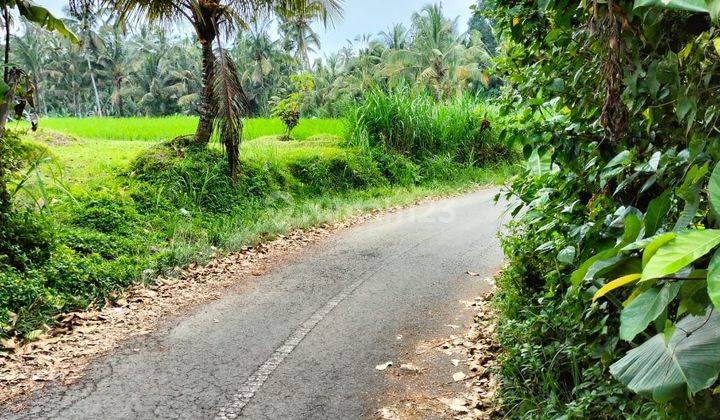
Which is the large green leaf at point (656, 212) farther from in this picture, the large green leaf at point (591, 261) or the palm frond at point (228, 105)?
the palm frond at point (228, 105)

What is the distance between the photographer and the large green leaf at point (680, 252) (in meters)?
0.77

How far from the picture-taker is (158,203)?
833 centimetres

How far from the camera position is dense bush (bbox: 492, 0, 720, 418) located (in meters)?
0.96

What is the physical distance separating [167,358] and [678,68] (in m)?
4.20

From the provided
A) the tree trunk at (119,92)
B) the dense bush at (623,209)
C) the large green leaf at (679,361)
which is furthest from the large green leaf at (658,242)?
the tree trunk at (119,92)

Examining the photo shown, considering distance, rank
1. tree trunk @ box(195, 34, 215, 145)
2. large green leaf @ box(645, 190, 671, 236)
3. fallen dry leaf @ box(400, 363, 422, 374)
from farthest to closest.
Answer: tree trunk @ box(195, 34, 215, 145)
fallen dry leaf @ box(400, 363, 422, 374)
large green leaf @ box(645, 190, 671, 236)

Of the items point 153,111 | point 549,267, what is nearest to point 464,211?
point 549,267

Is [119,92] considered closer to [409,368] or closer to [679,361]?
[409,368]

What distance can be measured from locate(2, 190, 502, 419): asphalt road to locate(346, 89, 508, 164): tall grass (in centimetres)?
798

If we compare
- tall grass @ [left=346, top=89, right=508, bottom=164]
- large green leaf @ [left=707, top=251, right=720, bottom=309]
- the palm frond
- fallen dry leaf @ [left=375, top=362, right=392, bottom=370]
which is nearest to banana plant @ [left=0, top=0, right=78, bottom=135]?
the palm frond

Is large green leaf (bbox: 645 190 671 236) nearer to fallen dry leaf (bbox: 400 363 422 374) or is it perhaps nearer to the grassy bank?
fallen dry leaf (bbox: 400 363 422 374)

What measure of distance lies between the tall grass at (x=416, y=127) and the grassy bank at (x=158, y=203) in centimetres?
58

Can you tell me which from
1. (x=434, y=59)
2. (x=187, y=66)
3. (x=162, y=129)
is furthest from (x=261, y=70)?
(x=162, y=129)

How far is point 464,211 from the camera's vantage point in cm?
1091
